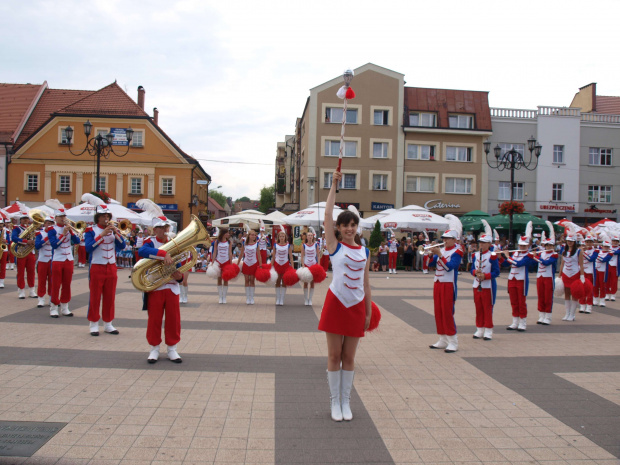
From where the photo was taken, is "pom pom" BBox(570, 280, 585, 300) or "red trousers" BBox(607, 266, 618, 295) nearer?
"pom pom" BBox(570, 280, 585, 300)

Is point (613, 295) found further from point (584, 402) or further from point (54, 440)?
point (54, 440)

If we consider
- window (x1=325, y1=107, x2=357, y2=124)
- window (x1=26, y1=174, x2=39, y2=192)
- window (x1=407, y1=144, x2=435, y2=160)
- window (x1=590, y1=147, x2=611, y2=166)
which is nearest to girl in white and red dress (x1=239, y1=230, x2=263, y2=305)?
window (x1=325, y1=107, x2=357, y2=124)

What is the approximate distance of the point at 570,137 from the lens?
38969mm

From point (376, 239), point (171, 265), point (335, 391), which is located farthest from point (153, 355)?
point (376, 239)

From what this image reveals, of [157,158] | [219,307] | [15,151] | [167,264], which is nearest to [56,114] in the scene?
[15,151]

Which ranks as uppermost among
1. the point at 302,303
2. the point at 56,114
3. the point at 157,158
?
the point at 56,114

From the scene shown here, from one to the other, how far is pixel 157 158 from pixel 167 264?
36571mm

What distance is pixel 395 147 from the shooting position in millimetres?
39438

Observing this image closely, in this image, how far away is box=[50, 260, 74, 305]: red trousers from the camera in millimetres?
9703

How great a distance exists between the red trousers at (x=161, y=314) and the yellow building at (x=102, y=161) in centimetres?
3485

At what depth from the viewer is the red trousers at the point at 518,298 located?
998 cm

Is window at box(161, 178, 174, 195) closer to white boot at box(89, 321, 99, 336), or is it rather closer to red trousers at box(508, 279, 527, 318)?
white boot at box(89, 321, 99, 336)

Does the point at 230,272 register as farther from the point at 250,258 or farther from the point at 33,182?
the point at 33,182

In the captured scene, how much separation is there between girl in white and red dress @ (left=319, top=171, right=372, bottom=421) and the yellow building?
37286mm
